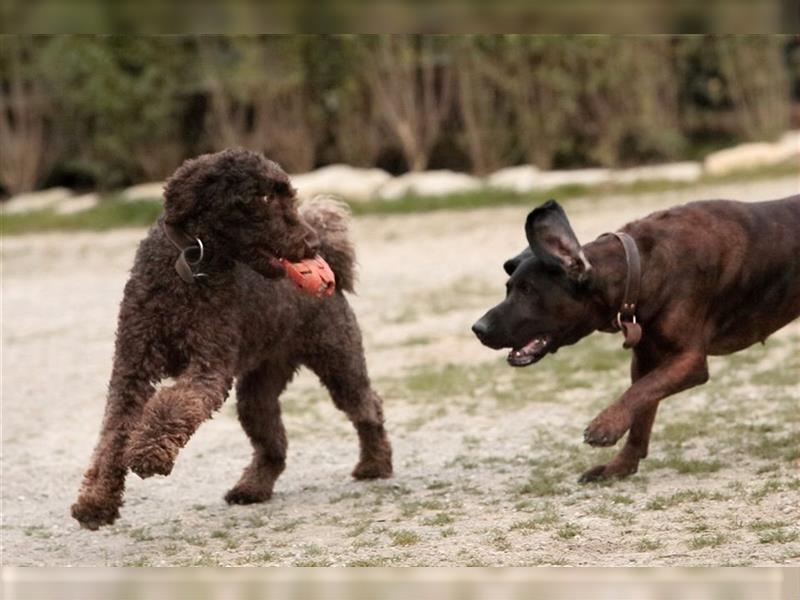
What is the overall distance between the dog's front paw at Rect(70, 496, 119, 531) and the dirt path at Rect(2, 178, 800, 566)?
0.21 metres

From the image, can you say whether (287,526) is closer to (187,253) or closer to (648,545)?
(187,253)

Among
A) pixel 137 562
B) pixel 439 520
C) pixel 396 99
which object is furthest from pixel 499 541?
pixel 396 99

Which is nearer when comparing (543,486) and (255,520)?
(255,520)

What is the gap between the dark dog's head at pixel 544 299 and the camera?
562 centimetres

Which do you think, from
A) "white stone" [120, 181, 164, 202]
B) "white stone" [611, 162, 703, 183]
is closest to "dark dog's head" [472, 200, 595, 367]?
"white stone" [611, 162, 703, 183]

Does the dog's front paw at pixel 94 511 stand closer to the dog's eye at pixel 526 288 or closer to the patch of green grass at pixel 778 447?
the dog's eye at pixel 526 288

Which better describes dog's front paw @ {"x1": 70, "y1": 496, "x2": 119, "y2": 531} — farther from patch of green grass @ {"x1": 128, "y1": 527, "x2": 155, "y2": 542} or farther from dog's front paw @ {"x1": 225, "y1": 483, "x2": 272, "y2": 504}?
dog's front paw @ {"x1": 225, "y1": 483, "x2": 272, "y2": 504}

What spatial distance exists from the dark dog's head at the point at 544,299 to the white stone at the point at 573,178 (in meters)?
12.6

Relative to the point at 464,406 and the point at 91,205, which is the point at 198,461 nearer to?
the point at 464,406

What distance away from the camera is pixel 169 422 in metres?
5.00

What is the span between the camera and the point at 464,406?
8.55 meters

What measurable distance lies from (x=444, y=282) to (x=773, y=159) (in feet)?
23.4

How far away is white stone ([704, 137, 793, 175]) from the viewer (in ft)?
60.3

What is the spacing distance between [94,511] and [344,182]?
1380 cm
